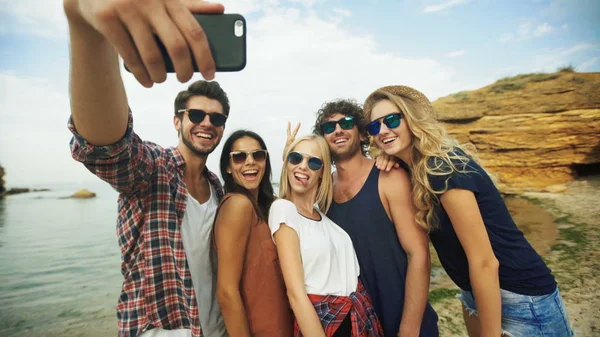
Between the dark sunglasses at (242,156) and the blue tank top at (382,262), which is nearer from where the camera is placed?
the blue tank top at (382,262)

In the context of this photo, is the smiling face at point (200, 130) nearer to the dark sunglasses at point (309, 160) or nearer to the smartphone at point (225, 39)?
the dark sunglasses at point (309, 160)

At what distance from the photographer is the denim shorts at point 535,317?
223 centimetres

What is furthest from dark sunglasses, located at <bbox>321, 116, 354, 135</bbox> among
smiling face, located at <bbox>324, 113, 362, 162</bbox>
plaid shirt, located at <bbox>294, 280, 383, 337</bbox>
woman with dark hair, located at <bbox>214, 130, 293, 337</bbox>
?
plaid shirt, located at <bbox>294, 280, 383, 337</bbox>

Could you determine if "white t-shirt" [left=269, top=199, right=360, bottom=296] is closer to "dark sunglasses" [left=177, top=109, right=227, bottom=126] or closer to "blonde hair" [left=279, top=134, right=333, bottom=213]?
"blonde hair" [left=279, top=134, right=333, bottom=213]

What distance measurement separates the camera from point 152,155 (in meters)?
1.92

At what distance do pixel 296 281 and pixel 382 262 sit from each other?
0.87 m

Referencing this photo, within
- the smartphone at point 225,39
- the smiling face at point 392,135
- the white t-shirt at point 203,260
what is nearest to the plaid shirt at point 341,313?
the white t-shirt at point 203,260

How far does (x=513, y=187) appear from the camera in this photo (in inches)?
655

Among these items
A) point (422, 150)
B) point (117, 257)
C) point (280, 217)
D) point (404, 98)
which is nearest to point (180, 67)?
point (280, 217)

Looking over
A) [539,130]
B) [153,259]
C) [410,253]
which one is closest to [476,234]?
[410,253]

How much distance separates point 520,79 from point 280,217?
24564 mm

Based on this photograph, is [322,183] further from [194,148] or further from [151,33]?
[151,33]

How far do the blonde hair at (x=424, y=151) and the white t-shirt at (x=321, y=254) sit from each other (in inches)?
27.4

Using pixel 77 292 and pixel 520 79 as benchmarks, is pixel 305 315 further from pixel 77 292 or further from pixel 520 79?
pixel 520 79
